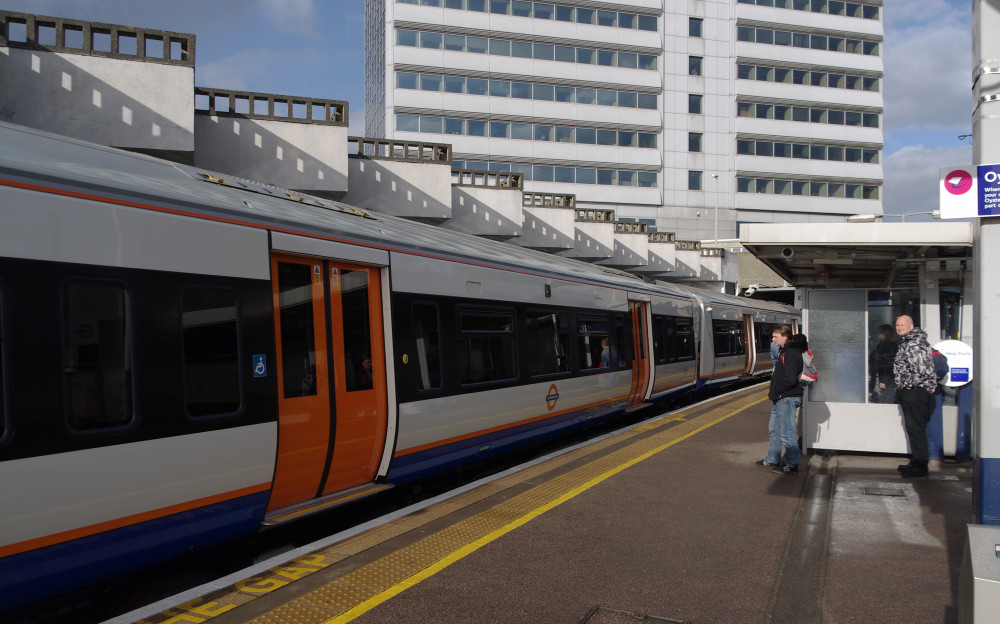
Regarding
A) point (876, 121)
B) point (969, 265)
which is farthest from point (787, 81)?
point (969, 265)

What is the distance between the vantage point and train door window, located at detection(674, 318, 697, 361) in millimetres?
16750

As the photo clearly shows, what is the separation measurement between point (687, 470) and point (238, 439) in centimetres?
514

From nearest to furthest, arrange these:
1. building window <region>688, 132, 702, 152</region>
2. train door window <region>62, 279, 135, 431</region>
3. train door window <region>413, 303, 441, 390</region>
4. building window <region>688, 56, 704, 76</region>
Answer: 1. train door window <region>62, 279, 135, 431</region>
2. train door window <region>413, 303, 441, 390</region>
3. building window <region>688, 132, 702, 152</region>
4. building window <region>688, 56, 704, 76</region>

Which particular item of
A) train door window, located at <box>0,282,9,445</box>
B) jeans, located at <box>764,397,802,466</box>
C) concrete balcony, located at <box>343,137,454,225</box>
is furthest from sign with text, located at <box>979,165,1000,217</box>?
concrete balcony, located at <box>343,137,454,225</box>

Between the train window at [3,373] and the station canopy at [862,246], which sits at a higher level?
the station canopy at [862,246]

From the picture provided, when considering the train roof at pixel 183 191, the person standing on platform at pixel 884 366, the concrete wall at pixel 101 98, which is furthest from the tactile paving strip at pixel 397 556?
the concrete wall at pixel 101 98

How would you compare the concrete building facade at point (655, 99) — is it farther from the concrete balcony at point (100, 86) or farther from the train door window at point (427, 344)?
the train door window at point (427, 344)

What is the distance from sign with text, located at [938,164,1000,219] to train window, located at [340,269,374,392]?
4484mm

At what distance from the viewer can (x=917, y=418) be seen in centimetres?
796

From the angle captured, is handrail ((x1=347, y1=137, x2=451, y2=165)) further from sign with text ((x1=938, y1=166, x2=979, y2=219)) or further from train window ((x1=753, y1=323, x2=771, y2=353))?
sign with text ((x1=938, y1=166, x2=979, y2=219))

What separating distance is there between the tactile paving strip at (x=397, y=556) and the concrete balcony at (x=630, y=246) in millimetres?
26986

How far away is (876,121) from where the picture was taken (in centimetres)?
5994

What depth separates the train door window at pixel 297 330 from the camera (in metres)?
5.78

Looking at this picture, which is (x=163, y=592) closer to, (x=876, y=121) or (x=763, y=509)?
(x=763, y=509)
